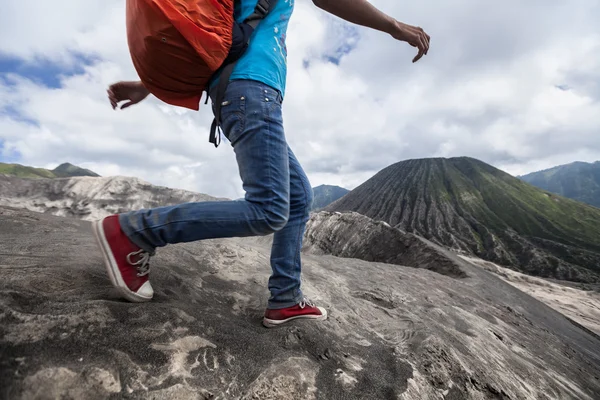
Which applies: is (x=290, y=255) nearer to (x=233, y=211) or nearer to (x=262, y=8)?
(x=233, y=211)

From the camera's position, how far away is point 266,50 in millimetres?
2285

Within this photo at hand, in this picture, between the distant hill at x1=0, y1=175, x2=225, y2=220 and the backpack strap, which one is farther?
the distant hill at x1=0, y1=175, x2=225, y2=220

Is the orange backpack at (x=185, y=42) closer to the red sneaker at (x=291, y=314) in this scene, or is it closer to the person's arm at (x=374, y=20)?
the person's arm at (x=374, y=20)

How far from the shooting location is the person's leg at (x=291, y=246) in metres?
2.73

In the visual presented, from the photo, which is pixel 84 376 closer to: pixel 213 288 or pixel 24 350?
pixel 24 350

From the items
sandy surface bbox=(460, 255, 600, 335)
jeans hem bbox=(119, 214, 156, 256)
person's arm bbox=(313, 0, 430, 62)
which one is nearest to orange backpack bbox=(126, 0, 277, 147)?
person's arm bbox=(313, 0, 430, 62)

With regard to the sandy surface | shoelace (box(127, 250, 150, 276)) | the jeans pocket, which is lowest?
the sandy surface

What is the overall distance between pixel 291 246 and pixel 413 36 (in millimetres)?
2120

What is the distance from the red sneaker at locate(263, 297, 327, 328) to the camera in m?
2.67

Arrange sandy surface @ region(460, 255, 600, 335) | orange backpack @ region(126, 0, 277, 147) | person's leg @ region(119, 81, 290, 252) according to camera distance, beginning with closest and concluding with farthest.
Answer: orange backpack @ region(126, 0, 277, 147), person's leg @ region(119, 81, 290, 252), sandy surface @ region(460, 255, 600, 335)

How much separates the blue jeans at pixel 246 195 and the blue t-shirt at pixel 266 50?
0.25ft

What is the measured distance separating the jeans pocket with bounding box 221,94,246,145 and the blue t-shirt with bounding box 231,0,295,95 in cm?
16

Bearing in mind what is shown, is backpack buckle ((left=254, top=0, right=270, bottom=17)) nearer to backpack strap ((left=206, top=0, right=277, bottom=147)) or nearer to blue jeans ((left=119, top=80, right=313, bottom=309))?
backpack strap ((left=206, top=0, right=277, bottom=147))

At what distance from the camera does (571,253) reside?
45906 millimetres
